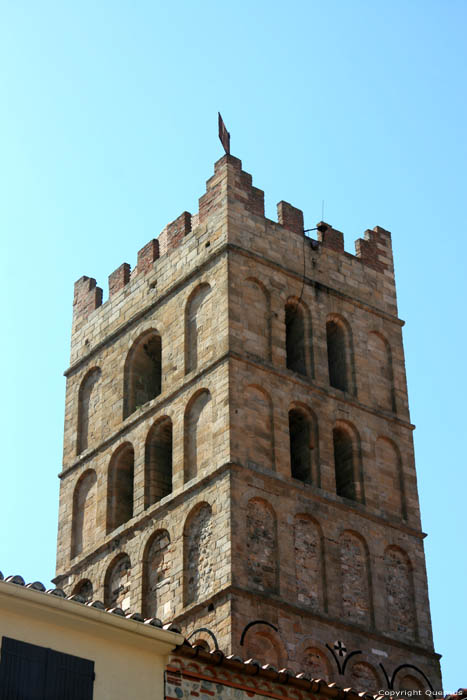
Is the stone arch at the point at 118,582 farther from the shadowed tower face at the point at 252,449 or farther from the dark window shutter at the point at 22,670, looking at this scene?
the dark window shutter at the point at 22,670

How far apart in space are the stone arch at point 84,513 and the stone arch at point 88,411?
92 centimetres

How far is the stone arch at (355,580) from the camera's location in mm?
35219

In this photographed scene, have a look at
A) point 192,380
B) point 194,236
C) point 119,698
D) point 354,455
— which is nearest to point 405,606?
point 354,455

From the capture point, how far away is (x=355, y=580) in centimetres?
3575

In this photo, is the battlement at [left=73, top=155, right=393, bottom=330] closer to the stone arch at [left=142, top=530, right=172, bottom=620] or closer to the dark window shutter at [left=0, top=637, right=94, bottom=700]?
the stone arch at [left=142, top=530, right=172, bottom=620]

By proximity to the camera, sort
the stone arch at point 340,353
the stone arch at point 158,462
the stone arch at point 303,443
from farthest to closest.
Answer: the stone arch at point 340,353
the stone arch at point 158,462
the stone arch at point 303,443

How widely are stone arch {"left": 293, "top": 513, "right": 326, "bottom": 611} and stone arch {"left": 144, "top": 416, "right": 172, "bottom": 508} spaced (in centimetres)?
359

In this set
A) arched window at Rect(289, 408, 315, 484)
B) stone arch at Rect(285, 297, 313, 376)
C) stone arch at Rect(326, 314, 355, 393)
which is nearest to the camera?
arched window at Rect(289, 408, 315, 484)

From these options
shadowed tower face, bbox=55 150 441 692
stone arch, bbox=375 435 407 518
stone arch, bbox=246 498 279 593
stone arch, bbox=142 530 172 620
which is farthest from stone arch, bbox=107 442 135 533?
stone arch, bbox=375 435 407 518

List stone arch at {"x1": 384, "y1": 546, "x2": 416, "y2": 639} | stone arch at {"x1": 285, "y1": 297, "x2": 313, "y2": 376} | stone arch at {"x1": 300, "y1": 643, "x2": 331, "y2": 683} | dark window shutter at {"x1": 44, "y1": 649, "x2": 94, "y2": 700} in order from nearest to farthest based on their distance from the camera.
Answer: dark window shutter at {"x1": 44, "y1": 649, "x2": 94, "y2": 700}
stone arch at {"x1": 300, "y1": 643, "x2": 331, "y2": 683}
stone arch at {"x1": 384, "y1": 546, "x2": 416, "y2": 639}
stone arch at {"x1": 285, "y1": 297, "x2": 313, "y2": 376}

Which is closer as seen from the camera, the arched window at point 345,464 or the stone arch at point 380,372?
the arched window at point 345,464

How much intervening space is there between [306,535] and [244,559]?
211cm

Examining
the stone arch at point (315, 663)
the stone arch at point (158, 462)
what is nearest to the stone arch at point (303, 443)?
the stone arch at point (158, 462)

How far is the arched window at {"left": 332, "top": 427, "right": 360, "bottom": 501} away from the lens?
37.6m
